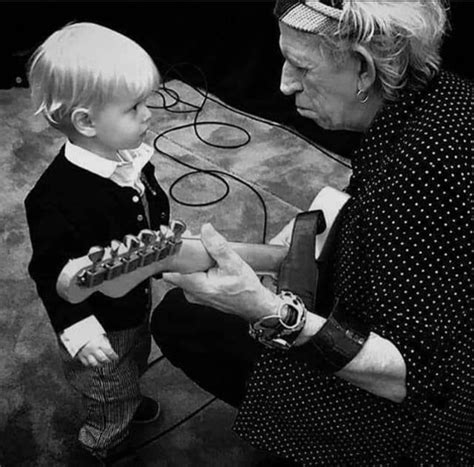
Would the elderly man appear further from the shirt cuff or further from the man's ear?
the shirt cuff

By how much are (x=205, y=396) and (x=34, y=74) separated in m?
0.83

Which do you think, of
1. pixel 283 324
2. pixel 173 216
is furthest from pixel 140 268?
pixel 173 216

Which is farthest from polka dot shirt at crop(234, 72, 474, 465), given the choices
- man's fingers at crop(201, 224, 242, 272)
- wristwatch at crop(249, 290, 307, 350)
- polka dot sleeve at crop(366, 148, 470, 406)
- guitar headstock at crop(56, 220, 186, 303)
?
guitar headstock at crop(56, 220, 186, 303)

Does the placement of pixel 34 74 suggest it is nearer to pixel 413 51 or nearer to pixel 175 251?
pixel 175 251

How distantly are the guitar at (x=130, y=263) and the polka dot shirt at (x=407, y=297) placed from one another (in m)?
0.24

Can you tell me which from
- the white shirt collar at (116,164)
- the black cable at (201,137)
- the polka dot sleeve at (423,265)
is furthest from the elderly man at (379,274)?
the black cable at (201,137)

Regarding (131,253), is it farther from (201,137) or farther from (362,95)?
(201,137)

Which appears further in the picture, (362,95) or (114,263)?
(362,95)

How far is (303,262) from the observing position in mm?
1186

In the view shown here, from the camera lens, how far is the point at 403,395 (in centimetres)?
103

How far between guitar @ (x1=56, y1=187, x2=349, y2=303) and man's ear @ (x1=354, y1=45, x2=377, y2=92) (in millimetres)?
340

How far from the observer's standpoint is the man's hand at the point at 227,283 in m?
0.94

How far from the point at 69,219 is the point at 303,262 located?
373mm

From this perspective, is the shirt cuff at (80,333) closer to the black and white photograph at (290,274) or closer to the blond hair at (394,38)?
the black and white photograph at (290,274)
